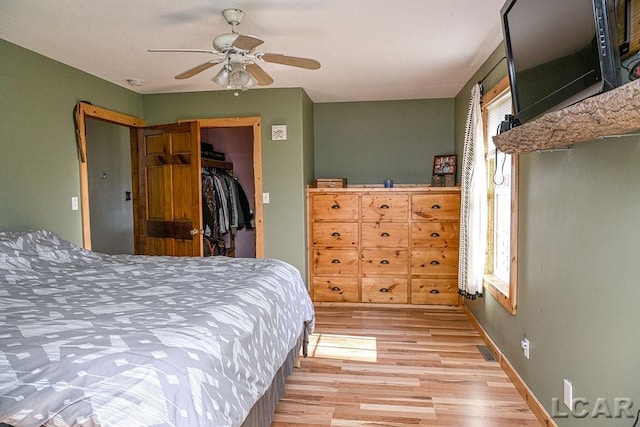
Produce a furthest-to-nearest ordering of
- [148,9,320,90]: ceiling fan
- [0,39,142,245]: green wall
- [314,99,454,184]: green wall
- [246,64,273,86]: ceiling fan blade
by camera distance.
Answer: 1. [314,99,454,184]: green wall
2. [0,39,142,245]: green wall
3. [246,64,273,86]: ceiling fan blade
4. [148,9,320,90]: ceiling fan

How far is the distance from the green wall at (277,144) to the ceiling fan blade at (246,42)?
198cm

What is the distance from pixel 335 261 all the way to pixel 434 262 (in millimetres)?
1067

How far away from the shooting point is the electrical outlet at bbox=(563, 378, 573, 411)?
72.7 inches

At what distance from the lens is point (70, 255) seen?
2662 mm

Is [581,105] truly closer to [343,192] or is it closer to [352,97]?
[343,192]

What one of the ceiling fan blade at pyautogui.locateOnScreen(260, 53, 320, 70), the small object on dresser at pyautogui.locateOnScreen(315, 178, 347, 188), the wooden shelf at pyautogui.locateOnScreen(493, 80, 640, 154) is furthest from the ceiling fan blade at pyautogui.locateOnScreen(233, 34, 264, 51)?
the small object on dresser at pyautogui.locateOnScreen(315, 178, 347, 188)

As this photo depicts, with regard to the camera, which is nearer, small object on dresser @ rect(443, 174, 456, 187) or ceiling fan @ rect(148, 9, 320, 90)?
ceiling fan @ rect(148, 9, 320, 90)

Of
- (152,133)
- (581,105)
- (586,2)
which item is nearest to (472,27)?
(586,2)

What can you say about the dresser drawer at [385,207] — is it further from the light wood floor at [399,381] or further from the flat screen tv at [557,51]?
the flat screen tv at [557,51]

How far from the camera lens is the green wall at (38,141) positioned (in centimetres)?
275

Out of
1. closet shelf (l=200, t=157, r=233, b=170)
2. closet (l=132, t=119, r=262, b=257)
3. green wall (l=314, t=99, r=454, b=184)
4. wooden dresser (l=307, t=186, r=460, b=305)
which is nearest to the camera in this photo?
closet (l=132, t=119, r=262, b=257)

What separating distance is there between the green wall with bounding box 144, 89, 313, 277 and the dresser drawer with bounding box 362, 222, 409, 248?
700mm

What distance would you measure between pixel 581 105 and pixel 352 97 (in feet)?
12.1

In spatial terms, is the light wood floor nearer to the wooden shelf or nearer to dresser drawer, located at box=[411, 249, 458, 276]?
dresser drawer, located at box=[411, 249, 458, 276]
